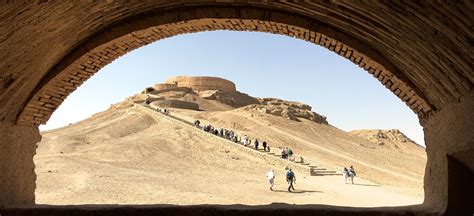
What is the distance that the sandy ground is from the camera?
1727 cm

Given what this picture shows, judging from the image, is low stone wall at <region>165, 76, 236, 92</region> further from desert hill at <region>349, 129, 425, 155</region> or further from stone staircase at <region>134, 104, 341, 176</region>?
stone staircase at <region>134, 104, 341, 176</region>

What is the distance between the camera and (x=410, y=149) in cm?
5803

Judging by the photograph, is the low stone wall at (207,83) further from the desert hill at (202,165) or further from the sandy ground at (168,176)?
the sandy ground at (168,176)

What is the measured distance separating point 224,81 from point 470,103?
274ft

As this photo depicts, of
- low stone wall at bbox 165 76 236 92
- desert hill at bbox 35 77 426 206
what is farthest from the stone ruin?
desert hill at bbox 35 77 426 206

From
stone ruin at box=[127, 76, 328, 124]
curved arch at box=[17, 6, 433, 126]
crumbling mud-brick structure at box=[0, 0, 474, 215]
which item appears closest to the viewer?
crumbling mud-brick structure at box=[0, 0, 474, 215]

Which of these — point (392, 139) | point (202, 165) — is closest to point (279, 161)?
point (202, 165)

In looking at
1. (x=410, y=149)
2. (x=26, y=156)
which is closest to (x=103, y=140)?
(x=26, y=156)

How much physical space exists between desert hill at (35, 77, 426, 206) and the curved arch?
30.6 ft

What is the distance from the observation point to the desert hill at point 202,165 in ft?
58.6

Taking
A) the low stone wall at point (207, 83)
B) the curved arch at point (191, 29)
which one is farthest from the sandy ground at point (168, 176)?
the low stone wall at point (207, 83)

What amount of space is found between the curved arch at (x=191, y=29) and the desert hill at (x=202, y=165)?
9331mm

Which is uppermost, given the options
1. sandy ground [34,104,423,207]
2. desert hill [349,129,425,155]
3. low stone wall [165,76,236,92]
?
low stone wall [165,76,236,92]

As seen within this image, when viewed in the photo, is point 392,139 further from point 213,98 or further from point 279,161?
point 279,161
